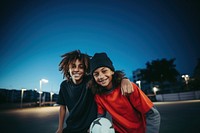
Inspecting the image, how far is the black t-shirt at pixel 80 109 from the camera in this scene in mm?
2805

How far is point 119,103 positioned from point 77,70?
121cm

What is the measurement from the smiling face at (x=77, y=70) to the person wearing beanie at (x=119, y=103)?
40 centimetres

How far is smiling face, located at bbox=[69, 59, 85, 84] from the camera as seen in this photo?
300 cm

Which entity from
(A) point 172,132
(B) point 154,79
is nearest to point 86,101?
(A) point 172,132

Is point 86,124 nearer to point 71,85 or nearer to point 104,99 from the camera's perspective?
point 104,99

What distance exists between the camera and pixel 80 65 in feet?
10.1

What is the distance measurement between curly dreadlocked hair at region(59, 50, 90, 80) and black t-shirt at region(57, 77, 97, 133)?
357 mm

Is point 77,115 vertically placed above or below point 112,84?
below

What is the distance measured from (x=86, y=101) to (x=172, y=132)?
294 cm

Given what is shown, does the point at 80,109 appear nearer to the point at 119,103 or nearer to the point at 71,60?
the point at 119,103

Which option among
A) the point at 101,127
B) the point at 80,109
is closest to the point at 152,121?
the point at 101,127

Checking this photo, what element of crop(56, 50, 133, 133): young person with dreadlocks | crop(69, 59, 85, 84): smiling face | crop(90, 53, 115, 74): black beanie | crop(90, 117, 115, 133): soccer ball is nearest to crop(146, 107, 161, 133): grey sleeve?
crop(90, 117, 115, 133): soccer ball

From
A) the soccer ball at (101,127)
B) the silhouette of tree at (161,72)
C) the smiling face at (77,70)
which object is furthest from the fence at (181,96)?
the soccer ball at (101,127)

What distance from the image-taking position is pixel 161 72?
47.3m
